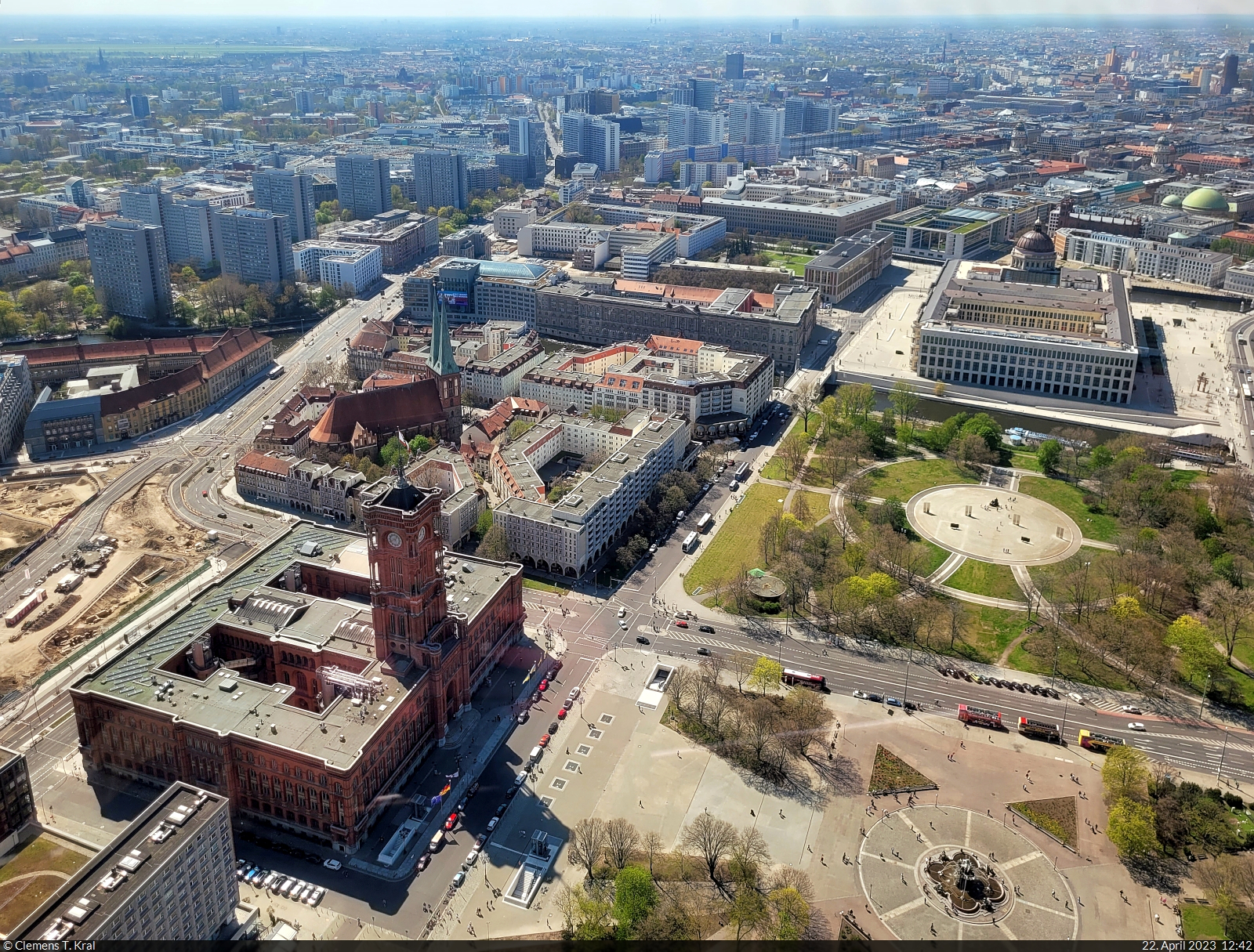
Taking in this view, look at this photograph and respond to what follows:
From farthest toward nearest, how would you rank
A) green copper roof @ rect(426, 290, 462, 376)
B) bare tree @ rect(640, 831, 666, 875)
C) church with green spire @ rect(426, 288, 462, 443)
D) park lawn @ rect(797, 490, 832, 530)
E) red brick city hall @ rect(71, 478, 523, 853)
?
1. green copper roof @ rect(426, 290, 462, 376)
2. church with green spire @ rect(426, 288, 462, 443)
3. park lawn @ rect(797, 490, 832, 530)
4. red brick city hall @ rect(71, 478, 523, 853)
5. bare tree @ rect(640, 831, 666, 875)

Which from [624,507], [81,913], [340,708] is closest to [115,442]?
[624,507]

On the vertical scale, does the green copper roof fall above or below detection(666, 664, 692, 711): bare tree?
above

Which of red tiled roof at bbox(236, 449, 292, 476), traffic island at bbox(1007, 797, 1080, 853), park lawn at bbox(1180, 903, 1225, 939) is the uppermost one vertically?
red tiled roof at bbox(236, 449, 292, 476)

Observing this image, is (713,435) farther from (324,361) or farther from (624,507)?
(324,361)

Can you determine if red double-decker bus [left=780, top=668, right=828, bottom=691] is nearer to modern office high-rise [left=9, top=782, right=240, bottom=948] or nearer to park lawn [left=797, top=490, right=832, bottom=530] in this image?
park lawn [left=797, top=490, right=832, bottom=530]

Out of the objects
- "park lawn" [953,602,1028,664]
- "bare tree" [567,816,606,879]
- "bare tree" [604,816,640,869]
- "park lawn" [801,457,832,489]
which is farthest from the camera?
"park lawn" [801,457,832,489]

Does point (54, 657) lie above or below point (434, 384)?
below

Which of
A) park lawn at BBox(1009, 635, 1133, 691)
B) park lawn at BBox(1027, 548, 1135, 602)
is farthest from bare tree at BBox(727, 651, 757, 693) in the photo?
park lawn at BBox(1027, 548, 1135, 602)
